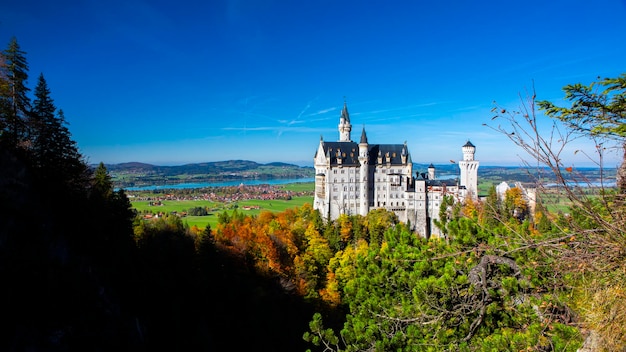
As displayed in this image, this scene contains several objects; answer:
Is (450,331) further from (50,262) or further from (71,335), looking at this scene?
(50,262)

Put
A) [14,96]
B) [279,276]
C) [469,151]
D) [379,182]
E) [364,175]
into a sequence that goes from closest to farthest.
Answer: [14,96]
[279,276]
[469,151]
[364,175]
[379,182]

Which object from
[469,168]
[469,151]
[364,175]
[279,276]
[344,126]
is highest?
[344,126]

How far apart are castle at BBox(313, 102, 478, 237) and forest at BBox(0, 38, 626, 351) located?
20.0 m

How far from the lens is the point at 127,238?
22.1 metres

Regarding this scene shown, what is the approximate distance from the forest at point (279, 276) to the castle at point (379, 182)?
65.6 ft

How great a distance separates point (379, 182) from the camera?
178ft

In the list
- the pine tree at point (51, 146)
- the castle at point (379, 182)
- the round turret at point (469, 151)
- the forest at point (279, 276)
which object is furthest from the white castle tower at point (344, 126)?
the pine tree at point (51, 146)

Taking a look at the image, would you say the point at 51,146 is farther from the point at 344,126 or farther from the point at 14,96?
the point at 344,126

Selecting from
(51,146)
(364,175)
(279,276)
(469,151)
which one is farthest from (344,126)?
(51,146)

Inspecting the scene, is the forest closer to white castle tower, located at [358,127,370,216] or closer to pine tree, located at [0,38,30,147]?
pine tree, located at [0,38,30,147]

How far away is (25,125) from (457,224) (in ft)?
70.9

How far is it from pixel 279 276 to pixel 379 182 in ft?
89.6

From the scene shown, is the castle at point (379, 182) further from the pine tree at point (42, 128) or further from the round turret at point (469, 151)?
the pine tree at point (42, 128)

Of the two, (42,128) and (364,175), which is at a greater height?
(42,128)
